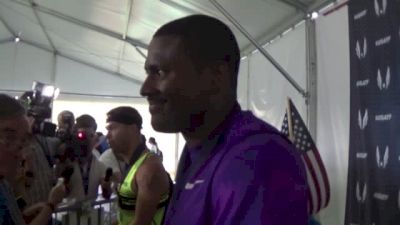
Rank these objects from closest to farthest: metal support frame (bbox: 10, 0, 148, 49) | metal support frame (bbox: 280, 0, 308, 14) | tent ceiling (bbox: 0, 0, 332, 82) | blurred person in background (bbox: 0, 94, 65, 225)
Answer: blurred person in background (bbox: 0, 94, 65, 225), metal support frame (bbox: 280, 0, 308, 14), tent ceiling (bbox: 0, 0, 332, 82), metal support frame (bbox: 10, 0, 148, 49)

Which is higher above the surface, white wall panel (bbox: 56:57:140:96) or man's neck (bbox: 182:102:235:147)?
white wall panel (bbox: 56:57:140:96)

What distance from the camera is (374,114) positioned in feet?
8.62

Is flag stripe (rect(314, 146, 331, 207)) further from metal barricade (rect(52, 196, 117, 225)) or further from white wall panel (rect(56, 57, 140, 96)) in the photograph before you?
white wall panel (rect(56, 57, 140, 96))

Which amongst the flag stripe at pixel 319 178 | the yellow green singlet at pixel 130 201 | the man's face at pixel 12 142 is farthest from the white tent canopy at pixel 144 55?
the man's face at pixel 12 142

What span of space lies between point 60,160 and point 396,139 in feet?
6.29

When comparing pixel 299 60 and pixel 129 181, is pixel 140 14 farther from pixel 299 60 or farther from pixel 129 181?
pixel 129 181

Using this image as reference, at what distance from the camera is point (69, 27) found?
7.74 m

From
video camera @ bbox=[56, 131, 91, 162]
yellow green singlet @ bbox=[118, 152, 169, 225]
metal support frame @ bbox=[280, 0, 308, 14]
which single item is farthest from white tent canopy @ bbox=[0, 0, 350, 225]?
video camera @ bbox=[56, 131, 91, 162]

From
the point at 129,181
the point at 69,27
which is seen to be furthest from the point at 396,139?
the point at 69,27

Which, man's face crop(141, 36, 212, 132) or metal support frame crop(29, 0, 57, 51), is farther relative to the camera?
metal support frame crop(29, 0, 57, 51)

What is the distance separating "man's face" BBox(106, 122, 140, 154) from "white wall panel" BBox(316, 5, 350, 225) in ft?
4.86

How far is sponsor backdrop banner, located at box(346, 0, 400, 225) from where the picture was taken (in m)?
2.44

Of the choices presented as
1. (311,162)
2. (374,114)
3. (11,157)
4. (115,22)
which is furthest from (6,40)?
(11,157)

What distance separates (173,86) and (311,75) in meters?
2.92
